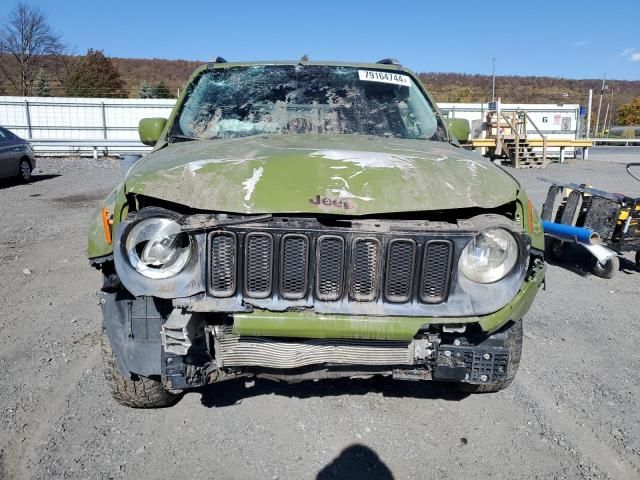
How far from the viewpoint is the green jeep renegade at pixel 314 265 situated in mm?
2480

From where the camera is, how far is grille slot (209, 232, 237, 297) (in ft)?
8.12

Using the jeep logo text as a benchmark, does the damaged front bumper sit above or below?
below

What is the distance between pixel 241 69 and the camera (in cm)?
432

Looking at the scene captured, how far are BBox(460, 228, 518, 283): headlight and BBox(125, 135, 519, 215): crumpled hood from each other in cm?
16

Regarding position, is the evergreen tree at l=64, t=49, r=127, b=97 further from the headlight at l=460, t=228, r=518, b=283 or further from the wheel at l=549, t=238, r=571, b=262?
the headlight at l=460, t=228, r=518, b=283

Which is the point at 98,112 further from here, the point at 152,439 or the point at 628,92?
the point at 628,92

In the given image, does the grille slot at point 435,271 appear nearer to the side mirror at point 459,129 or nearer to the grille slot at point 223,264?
the grille slot at point 223,264

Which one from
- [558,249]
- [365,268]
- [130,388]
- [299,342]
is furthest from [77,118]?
[365,268]

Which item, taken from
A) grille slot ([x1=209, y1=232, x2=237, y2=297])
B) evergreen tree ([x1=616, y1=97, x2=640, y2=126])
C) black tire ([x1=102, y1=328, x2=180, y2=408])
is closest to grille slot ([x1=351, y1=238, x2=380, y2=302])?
grille slot ([x1=209, y1=232, x2=237, y2=297])

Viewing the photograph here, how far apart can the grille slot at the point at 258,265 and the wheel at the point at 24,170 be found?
A: 13575 mm

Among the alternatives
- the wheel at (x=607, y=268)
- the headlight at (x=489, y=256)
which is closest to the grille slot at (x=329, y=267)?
the headlight at (x=489, y=256)

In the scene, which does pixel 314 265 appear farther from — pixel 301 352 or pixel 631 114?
pixel 631 114

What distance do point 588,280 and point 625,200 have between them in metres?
0.99

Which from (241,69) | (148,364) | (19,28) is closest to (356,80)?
(241,69)
